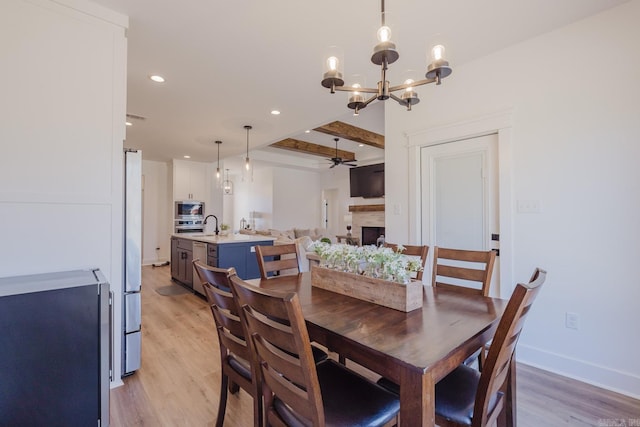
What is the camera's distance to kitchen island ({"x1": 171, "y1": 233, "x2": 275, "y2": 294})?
3.96 metres

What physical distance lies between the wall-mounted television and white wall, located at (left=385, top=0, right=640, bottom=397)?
4835 mm

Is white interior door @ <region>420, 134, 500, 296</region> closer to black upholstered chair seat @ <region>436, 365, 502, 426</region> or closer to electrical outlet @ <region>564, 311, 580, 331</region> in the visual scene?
electrical outlet @ <region>564, 311, 580, 331</region>

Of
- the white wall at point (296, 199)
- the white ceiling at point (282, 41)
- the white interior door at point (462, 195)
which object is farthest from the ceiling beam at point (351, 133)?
the white wall at point (296, 199)

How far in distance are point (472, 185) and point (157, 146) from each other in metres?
5.65

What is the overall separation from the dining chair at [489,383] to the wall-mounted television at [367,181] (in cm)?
636

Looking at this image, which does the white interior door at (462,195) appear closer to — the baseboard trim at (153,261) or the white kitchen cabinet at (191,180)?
the white kitchen cabinet at (191,180)

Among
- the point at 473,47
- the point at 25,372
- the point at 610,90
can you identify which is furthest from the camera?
the point at 473,47

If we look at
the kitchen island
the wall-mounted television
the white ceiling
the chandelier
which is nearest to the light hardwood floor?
the kitchen island

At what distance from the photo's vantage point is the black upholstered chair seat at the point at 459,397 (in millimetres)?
1099

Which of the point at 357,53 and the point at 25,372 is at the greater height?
the point at 357,53

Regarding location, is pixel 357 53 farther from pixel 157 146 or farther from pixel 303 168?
pixel 303 168

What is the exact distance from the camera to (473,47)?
2502 millimetres

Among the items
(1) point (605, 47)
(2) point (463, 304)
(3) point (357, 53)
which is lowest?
(2) point (463, 304)

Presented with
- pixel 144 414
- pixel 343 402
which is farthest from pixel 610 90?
pixel 144 414
